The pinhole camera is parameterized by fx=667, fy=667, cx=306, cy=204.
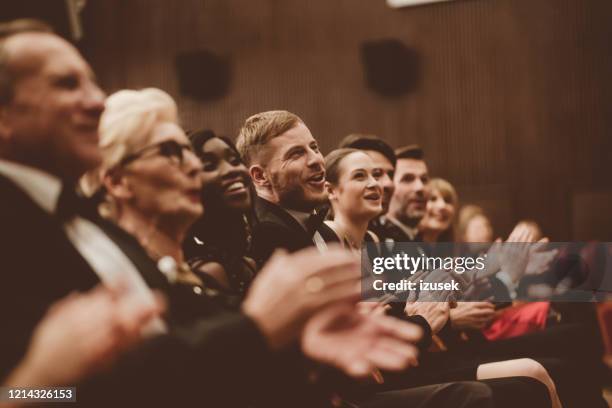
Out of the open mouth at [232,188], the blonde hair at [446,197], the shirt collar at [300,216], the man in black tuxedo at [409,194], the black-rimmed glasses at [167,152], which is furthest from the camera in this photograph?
the blonde hair at [446,197]

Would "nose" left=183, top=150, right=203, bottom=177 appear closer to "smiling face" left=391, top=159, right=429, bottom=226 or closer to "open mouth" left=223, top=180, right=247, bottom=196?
"open mouth" left=223, top=180, right=247, bottom=196

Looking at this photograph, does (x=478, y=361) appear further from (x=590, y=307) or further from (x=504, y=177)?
(x=504, y=177)

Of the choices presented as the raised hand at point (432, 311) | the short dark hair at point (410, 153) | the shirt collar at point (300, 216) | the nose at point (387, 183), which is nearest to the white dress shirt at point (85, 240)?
the shirt collar at point (300, 216)

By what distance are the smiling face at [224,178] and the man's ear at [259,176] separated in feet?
0.77

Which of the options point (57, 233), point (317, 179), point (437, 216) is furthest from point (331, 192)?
point (57, 233)

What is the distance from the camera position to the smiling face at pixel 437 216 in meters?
3.61

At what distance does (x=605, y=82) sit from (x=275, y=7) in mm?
2706

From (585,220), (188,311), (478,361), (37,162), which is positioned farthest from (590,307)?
(37,162)

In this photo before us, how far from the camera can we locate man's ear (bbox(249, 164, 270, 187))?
6.52ft

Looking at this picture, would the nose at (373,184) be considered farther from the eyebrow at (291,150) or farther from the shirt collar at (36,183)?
the shirt collar at (36,183)

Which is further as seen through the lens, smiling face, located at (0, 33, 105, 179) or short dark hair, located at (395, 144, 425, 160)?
short dark hair, located at (395, 144, 425, 160)

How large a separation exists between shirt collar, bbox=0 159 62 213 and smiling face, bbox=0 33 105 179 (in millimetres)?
41

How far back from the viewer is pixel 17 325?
827 millimetres

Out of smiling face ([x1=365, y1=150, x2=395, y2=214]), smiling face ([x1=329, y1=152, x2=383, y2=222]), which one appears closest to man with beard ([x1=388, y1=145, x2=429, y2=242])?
smiling face ([x1=365, y1=150, x2=395, y2=214])
